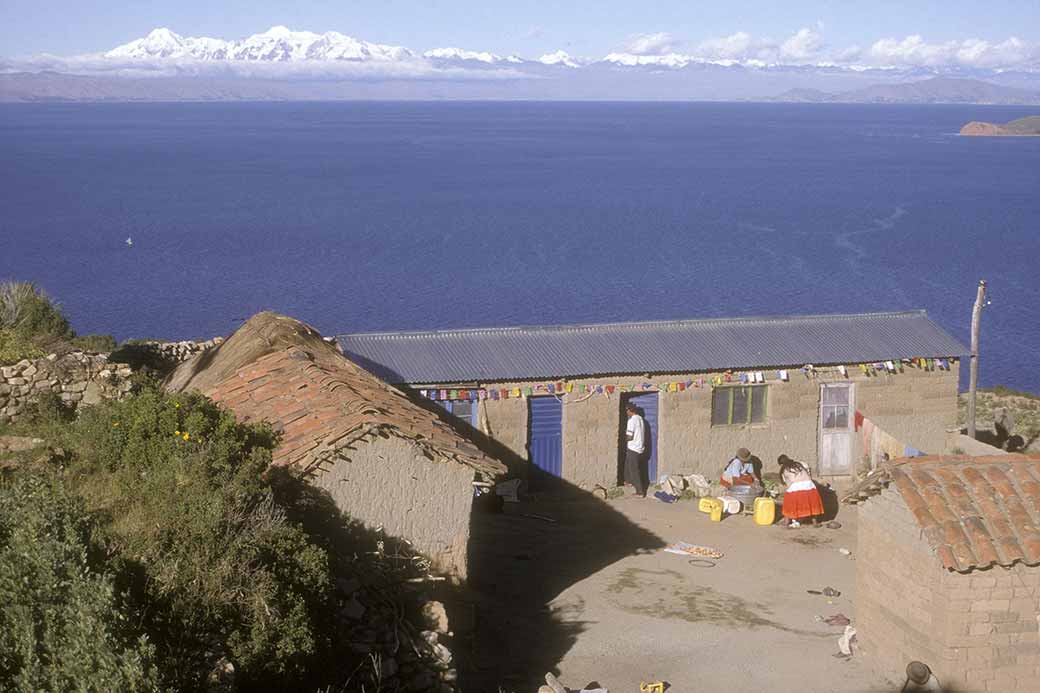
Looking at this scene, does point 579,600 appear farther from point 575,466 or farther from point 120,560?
point 120,560

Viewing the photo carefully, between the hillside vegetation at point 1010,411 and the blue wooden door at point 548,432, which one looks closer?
the blue wooden door at point 548,432

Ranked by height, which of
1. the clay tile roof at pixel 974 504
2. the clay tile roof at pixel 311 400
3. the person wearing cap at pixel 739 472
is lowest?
the person wearing cap at pixel 739 472

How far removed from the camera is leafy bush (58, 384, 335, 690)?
953 cm

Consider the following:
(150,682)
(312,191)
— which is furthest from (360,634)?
(312,191)

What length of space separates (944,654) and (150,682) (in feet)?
26.4

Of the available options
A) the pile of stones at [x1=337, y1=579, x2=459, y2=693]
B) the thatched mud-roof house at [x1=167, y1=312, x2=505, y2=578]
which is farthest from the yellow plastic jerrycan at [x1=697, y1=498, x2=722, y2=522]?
the pile of stones at [x1=337, y1=579, x2=459, y2=693]

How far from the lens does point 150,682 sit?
24.7 ft

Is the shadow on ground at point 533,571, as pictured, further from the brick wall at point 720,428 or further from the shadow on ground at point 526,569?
the brick wall at point 720,428

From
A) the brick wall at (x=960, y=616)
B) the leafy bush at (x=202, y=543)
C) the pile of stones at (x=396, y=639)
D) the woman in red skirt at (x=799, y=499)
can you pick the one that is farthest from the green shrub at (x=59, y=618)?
the woman in red skirt at (x=799, y=499)

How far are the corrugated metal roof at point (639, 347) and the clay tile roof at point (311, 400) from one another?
7.98 ft

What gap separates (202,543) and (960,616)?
744 centimetres

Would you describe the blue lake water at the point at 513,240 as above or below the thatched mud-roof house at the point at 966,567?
below

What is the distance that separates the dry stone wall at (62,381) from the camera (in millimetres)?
17000

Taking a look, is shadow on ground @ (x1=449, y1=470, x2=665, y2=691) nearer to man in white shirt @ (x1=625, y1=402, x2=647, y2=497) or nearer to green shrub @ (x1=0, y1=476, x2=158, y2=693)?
man in white shirt @ (x1=625, y1=402, x2=647, y2=497)
